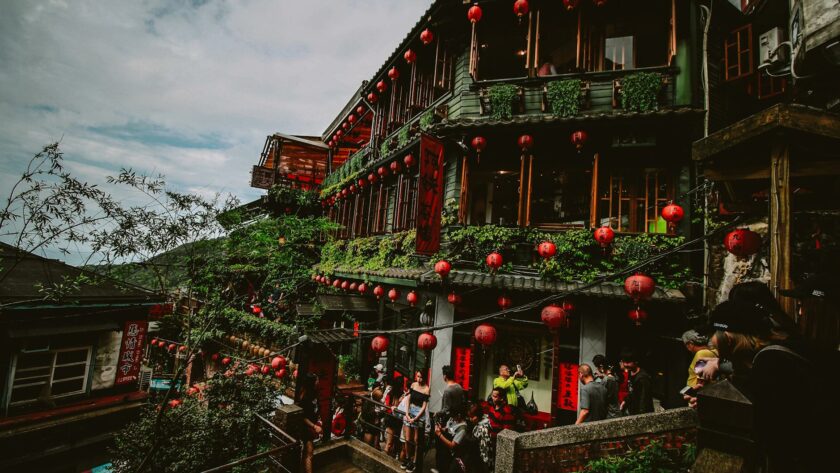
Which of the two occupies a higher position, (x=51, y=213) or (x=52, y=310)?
(x=51, y=213)

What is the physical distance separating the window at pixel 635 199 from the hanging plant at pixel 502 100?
11.6 feet

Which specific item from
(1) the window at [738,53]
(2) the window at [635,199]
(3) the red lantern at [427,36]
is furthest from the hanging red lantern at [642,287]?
(3) the red lantern at [427,36]

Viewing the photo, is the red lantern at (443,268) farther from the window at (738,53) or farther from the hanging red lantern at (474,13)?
the window at (738,53)

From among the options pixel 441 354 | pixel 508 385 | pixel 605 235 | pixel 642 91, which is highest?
pixel 642 91

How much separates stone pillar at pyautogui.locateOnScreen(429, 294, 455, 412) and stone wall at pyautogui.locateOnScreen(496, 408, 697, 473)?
5.10m

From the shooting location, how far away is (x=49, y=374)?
10812 millimetres

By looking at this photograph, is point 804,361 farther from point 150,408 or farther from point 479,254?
point 150,408

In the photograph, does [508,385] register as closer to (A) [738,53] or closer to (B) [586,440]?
(B) [586,440]

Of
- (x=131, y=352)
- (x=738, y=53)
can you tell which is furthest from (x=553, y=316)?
(x=131, y=352)

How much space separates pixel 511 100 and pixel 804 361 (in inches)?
376

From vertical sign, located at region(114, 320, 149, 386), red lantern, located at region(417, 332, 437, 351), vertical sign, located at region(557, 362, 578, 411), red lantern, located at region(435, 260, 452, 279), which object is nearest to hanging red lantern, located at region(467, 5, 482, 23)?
red lantern, located at region(435, 260, 452, 279)

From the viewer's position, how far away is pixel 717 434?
2502 mm

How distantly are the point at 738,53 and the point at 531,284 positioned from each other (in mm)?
8983

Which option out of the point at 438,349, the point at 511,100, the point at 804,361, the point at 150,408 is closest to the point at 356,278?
the point at 438,349
